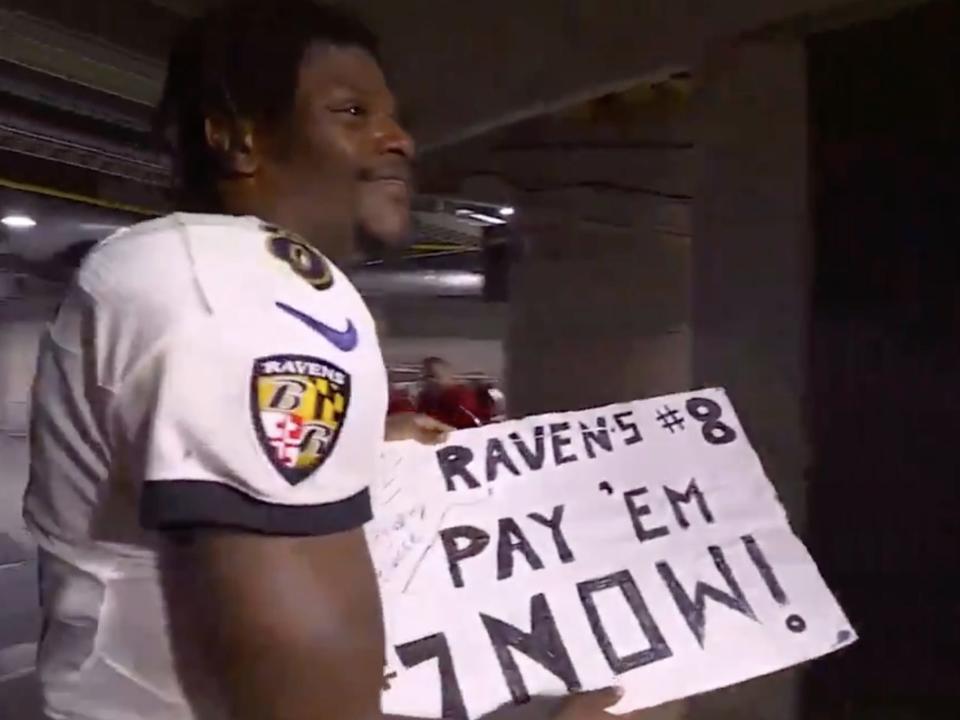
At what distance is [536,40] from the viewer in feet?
7.55

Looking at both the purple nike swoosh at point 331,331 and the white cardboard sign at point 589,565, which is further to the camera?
the white cardboard sign at point 589,565

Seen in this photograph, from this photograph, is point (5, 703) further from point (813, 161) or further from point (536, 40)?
point (813, 161)

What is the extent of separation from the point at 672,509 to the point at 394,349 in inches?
218

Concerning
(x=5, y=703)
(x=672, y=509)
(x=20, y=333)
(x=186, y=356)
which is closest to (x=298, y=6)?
(x=186, y=356)

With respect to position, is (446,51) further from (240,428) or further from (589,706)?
(240,428)

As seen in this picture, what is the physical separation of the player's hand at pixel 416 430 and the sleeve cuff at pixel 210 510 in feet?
1.97

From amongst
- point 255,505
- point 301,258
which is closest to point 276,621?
point 255,505

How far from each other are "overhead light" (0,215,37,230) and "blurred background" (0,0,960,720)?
215 millimetres

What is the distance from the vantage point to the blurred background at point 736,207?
1757mm

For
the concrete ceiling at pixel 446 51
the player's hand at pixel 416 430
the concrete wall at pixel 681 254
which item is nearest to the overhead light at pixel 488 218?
the concrete wall at pixel 681 254

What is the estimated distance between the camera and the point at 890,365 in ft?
5.84

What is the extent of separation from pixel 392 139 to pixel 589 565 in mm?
549

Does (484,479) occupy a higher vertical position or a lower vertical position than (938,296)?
lower

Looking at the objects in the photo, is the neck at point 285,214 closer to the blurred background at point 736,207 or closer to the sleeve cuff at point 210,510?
the sleeve cuff at point 210,510
